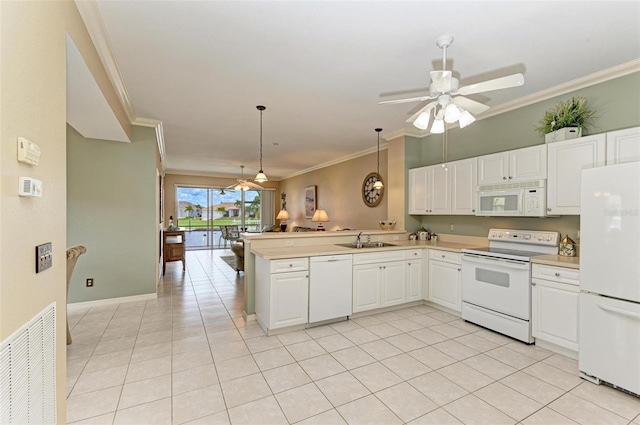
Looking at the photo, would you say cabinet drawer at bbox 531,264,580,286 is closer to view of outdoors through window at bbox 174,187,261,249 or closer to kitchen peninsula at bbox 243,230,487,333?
kitchen peninsula at bbox 243,230,487,333

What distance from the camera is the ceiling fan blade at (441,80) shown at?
2.12 metres

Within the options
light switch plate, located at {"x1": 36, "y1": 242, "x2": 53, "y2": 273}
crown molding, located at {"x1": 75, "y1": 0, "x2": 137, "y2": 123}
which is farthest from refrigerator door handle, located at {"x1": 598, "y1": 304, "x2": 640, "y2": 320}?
crown molding, located at {"x1": 75, "y1": 0, "x2": 137, "y2": 123}

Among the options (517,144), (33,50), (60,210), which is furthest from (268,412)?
(517,144)

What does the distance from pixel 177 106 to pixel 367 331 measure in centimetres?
376

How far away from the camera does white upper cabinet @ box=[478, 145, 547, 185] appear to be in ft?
10.6

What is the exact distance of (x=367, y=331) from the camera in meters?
3.41

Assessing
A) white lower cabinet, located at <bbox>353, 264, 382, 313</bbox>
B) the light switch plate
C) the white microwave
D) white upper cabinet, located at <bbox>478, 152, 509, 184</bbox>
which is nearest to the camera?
the light switch plate

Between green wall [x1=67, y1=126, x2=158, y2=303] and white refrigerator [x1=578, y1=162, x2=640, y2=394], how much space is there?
5269mm

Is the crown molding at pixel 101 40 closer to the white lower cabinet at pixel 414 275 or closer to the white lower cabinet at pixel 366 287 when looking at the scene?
the white lower cabinet at pixel 366 287

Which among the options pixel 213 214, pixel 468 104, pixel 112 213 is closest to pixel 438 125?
pixel 468 104

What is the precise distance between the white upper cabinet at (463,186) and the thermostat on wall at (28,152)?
4.29 meters

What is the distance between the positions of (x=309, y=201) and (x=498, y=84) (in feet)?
23.3

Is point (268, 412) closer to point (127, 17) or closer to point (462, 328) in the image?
point (462, 328)

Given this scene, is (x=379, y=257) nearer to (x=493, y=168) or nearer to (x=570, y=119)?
(x=493, y=168)
